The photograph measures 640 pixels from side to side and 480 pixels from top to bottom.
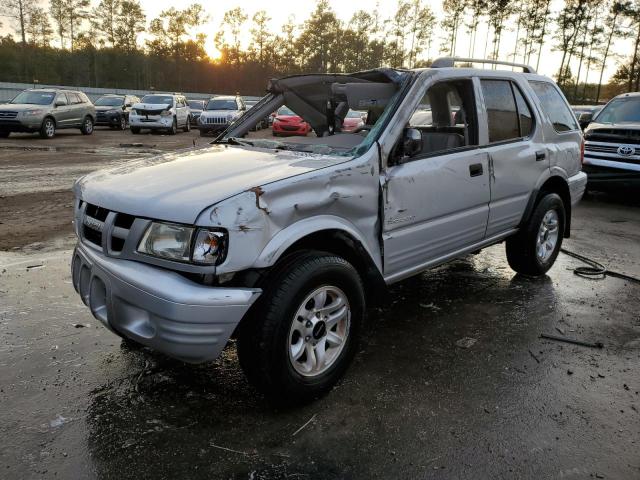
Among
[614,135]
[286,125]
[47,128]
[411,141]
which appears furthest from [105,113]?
[411,141]

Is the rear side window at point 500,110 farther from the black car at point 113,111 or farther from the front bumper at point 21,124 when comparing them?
the black car at point 113,111

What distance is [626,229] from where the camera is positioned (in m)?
7.36

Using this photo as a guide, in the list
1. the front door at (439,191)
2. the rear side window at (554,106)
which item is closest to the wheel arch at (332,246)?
the front door at (439,191)

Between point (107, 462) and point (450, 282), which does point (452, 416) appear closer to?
point (107, 462)

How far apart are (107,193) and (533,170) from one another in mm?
3503

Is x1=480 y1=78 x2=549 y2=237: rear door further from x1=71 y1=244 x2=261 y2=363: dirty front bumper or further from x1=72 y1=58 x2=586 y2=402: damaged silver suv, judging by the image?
x1=71 y1=244 x2=261 y2=363: dirty front bumper

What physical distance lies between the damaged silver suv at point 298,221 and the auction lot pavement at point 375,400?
36cm

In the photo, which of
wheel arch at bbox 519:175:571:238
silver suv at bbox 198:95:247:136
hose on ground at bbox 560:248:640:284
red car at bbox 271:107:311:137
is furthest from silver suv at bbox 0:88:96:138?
hose on ground at bbox 560:248:640:284

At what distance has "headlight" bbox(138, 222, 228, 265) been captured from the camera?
8.06ft

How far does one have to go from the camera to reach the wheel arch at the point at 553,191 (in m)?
4.69

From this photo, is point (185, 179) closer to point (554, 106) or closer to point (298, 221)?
point (298, 221)

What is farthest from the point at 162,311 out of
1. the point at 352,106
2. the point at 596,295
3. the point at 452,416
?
the point at 596,295

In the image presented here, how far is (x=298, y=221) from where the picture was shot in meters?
2.73

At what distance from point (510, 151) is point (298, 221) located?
7.75ft
